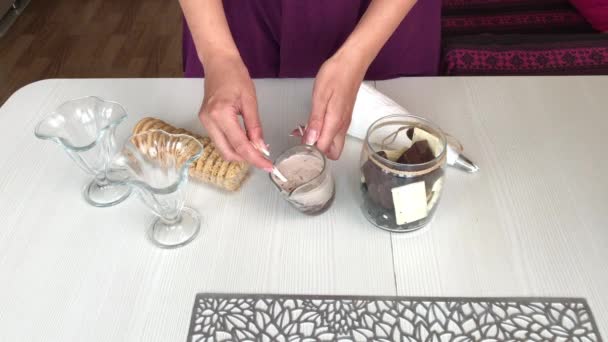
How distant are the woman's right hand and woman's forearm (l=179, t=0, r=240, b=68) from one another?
0.11 ft

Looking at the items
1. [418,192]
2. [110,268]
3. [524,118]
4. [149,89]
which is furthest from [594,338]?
[149,89]

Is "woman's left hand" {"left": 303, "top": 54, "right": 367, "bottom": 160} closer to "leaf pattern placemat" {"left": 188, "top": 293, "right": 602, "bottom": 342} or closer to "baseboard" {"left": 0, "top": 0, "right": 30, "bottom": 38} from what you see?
"leaf pattern placemat" {"left": 188, "top": 293, "right": 602, "bottom": 342}

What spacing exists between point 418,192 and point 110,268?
386 mm

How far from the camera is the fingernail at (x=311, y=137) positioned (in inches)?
24.0

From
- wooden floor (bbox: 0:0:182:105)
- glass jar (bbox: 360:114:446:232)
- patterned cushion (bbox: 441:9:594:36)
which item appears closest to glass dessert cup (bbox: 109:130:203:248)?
glass jar (bbox: 360:114:446:232)

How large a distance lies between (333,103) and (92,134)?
348 mm

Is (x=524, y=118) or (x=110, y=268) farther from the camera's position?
(x=524, y=118)

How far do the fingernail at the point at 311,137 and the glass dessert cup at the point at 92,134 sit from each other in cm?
26

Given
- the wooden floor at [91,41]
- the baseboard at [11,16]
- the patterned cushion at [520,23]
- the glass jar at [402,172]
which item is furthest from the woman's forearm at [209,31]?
the baseboard at [11,16]

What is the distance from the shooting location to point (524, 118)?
74 centimetres

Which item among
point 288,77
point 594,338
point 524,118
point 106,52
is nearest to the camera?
point 594,338

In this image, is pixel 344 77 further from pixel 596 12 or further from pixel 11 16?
pixel 11 16

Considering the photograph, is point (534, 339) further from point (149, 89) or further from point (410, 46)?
point (149, 89)

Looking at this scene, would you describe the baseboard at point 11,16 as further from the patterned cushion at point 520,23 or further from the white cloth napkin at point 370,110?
the white cloth napkin at point 370,110
